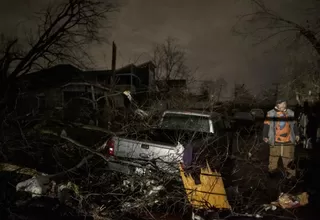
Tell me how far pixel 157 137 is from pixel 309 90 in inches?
450

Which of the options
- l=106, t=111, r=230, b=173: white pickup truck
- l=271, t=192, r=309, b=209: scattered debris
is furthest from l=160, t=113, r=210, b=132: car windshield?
l=271, t=192, r=309, b=209: scattered debris

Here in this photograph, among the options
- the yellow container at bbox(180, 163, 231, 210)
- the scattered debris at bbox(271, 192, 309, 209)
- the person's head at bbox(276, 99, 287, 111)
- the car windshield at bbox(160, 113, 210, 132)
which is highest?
the person's head at bbox(276, 99, 287, 111)

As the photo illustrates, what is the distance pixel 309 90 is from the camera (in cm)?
1301

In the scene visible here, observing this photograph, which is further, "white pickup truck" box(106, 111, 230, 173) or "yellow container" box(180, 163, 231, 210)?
"white pickup truck" box(106, 111, 230, 173)

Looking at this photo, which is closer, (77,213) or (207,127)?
(77,213)

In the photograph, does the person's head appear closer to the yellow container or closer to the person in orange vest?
the person in orange vest

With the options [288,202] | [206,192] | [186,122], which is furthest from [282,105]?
[206,192]

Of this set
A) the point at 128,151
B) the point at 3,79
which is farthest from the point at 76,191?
the point at 3,79

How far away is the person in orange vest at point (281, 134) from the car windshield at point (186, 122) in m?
1.44

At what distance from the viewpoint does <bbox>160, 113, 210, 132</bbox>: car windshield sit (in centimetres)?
573

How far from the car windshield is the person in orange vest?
4.71 ft

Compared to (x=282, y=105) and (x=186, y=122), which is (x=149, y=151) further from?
(x=282, y=105)

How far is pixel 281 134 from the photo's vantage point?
5555 millimetres

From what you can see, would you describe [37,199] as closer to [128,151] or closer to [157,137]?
[128,151]
